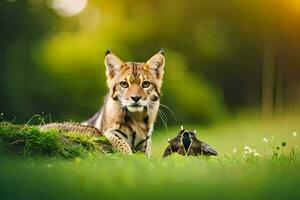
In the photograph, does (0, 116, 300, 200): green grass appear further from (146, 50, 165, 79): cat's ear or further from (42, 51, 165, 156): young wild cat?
(146, 50, 165, 79): cat's ear

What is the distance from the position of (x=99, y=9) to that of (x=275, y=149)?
210cm

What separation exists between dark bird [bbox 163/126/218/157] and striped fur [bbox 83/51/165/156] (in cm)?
26

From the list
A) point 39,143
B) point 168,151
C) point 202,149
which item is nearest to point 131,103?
point 168,151

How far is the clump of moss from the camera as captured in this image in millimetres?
8898

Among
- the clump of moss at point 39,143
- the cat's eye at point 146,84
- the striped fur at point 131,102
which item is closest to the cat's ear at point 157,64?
the striped fur at point 131,102

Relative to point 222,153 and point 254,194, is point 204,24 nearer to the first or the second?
point 222,153

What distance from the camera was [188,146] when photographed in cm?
941

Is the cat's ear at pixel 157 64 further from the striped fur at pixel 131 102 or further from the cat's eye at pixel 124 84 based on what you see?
the cat's eye at pixel 124 84

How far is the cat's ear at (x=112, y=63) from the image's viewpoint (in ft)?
31.3

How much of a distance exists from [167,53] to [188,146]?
0.88m

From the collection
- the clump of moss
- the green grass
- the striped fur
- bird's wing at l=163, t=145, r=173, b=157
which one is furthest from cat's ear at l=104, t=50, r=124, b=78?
the green grass

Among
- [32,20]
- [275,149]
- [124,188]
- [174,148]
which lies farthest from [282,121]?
[32,20]

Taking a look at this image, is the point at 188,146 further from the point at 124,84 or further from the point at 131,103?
the point at 124,84

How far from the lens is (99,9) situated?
9.87 meters
